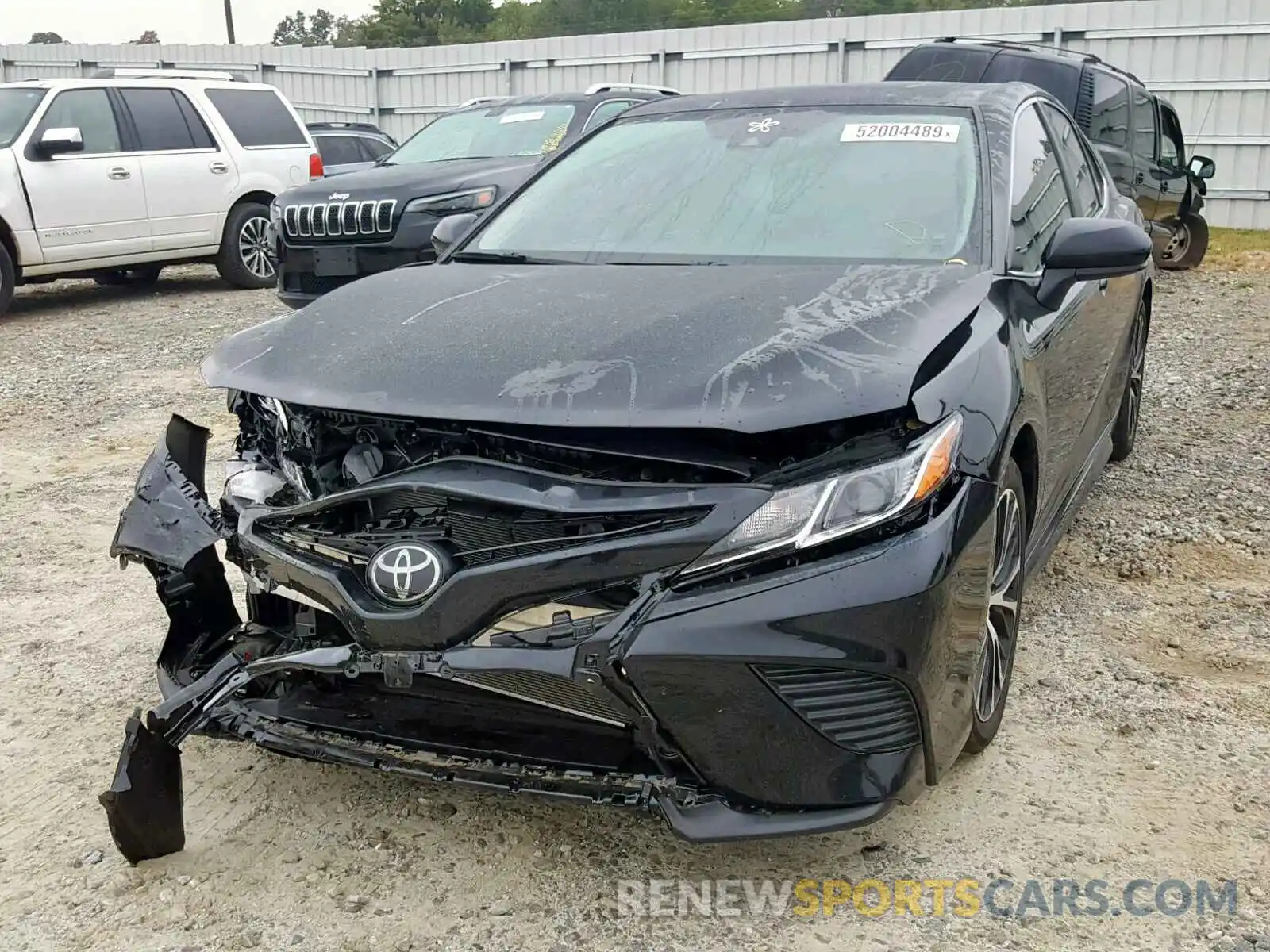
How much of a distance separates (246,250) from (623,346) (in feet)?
31.0

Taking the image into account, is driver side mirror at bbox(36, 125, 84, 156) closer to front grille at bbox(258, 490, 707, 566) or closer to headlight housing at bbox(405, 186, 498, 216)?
headlight housing at bbox(405, 186, 498, 216)

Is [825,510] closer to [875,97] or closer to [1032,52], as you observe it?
[875,97]

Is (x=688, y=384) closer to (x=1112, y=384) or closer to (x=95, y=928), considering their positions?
(x=95, y=928)

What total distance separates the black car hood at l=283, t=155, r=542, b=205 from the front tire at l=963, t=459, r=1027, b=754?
5856 millimetres

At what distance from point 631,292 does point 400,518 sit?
86 centimetres

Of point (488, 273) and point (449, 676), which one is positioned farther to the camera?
point (488, 273)

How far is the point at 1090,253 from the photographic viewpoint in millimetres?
3066

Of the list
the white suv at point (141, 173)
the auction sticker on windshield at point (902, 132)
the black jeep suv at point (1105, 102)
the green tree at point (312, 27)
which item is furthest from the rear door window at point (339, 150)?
the green tree at point (312, 27)

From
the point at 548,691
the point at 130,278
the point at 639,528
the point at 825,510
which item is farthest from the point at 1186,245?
the point at 548,691

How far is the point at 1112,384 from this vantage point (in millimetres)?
4371

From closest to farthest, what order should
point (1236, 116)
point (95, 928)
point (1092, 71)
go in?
1. point (95, 928)
2. point (1092, 71)
3. point (1236, 116)

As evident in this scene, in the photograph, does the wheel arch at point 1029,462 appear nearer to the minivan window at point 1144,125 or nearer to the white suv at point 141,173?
the white suv at point 141,173

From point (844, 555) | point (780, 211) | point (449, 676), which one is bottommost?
point (449, 676)

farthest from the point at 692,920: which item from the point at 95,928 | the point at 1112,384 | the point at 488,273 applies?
the point at 1112,384
